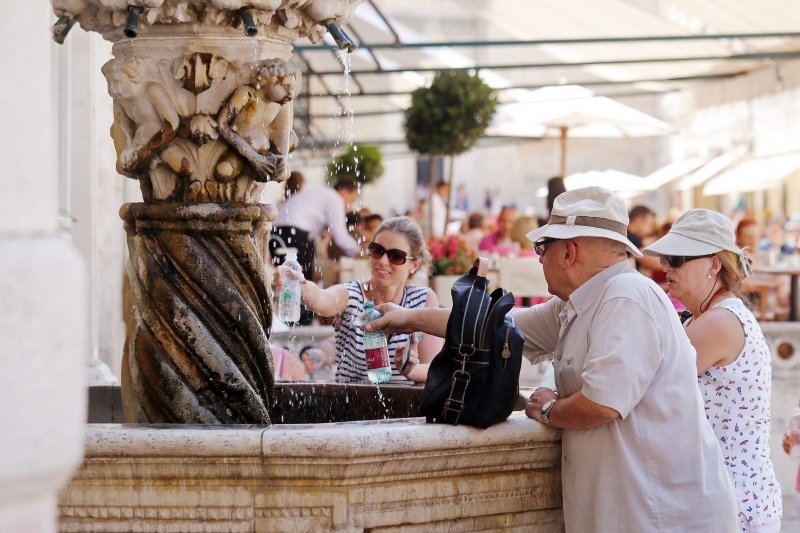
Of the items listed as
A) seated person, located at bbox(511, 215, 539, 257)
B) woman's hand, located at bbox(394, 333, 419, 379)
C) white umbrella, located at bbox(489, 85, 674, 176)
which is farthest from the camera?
white umbrella, located at bbox(489, 85, 674, 176)

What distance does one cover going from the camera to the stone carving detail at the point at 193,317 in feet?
14.0

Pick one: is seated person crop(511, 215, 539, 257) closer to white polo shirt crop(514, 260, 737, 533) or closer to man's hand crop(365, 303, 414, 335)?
man's hand crop(365, 303, 414, 335)

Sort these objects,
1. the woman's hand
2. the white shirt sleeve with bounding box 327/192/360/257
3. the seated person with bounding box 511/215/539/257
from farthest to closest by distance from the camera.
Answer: the seated person with bounding box 511/215/539/257 → the white shirt sleeve with bounding box 327/192/360/257 → the woman's hand

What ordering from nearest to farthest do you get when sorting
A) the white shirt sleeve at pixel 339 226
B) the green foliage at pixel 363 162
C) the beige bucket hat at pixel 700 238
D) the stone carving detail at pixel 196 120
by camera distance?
the stone carving detail at pixel 196 120
the beige bucket hat at pixel 700 238
the white shirt sleeve at pixel 339 226
the green foliage at pixel 363 162

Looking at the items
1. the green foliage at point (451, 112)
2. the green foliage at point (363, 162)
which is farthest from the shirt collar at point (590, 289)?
the green foliage at point (363, 162)

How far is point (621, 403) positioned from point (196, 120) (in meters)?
1.66

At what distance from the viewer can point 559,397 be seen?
389cm

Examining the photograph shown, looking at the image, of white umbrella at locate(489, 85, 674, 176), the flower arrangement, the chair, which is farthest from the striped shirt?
white umbrella at locate(489, 85, 674, 176)

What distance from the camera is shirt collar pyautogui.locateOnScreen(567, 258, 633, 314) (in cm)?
379

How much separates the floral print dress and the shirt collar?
72 cm

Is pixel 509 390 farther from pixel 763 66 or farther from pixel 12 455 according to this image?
pixel 763 66

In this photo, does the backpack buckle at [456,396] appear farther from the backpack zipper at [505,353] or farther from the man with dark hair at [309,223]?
the man with dark hair at [309,223]

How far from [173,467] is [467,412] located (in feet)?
2.64

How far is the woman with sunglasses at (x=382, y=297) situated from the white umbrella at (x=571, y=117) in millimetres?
10716
